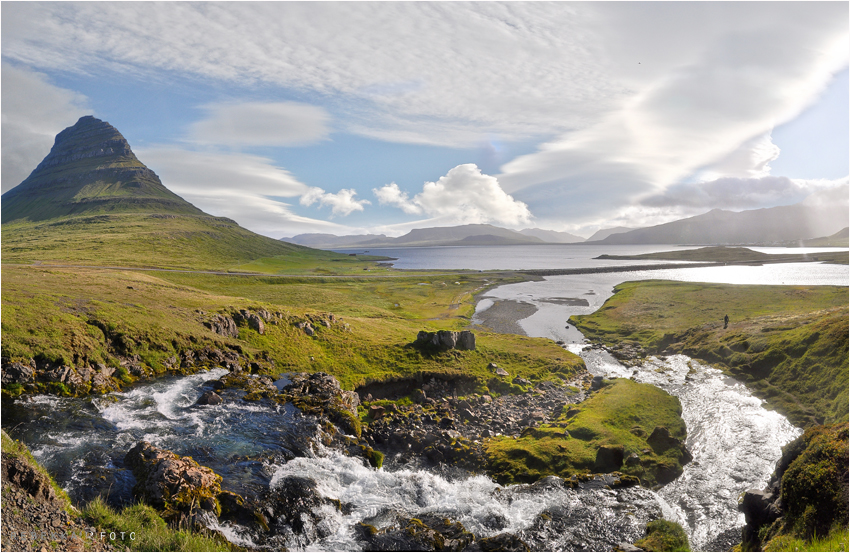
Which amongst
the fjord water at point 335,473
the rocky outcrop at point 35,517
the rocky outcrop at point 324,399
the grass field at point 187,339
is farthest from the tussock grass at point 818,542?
the grass field at point 187,339

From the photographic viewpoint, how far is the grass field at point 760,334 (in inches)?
1515

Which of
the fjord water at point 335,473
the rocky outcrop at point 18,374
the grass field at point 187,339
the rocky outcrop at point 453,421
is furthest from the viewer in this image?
the grass field at point 187,339

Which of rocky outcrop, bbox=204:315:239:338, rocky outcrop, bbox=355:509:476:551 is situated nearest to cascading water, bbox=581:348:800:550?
rocky outcrop, bbox=355:509:476:551

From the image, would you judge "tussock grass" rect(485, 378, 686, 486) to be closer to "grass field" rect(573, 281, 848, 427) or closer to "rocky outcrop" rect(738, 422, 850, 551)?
"rocky outcrop" rect(738, 422, 850, 551)

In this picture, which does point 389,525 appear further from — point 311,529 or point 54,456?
point 54,456

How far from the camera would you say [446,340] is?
51.1 meters

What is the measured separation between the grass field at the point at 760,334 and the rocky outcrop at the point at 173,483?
1923 inches

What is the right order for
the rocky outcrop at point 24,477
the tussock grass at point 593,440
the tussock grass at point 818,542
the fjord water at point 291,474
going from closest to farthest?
the tussock grass at point 818,542 → the rocky outcrop at point 24,477 → the fjord water at point 291,474 → the tussock grass at point 593,440

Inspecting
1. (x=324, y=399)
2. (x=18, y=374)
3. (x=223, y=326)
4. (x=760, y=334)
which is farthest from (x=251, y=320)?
(x=760, y=334)

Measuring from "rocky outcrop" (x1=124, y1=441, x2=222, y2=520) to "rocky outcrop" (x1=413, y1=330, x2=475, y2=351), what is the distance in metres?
33.0

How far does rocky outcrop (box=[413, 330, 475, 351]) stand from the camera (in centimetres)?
5081

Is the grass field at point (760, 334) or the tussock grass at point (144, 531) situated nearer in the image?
the tussock grass at point (144, 531)

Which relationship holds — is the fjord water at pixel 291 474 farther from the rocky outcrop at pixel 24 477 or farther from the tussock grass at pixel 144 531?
the rocky outcrop at pixel 24 477

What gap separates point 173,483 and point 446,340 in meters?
36.3
